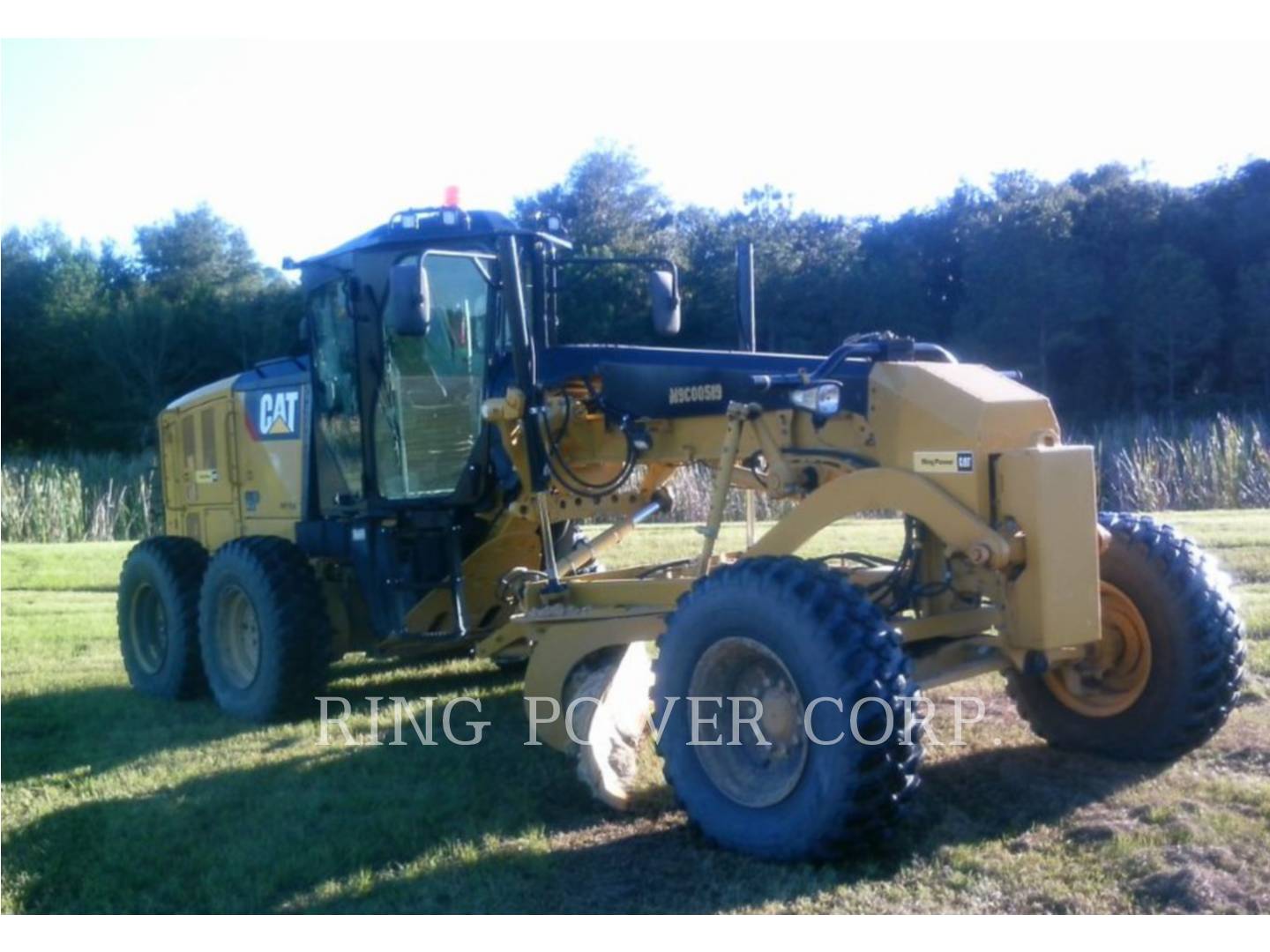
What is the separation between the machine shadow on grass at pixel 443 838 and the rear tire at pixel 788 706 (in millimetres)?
167

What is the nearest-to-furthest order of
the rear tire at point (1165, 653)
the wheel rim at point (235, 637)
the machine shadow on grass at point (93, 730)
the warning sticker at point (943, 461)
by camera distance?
the warning sticker at point (943, 461) → the rear tire at point (1165, 653) → the machine shadow on grass at point (93, 730) → the wheel rim at point (235, 637)

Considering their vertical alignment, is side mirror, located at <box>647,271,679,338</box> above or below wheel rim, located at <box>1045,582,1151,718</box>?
above

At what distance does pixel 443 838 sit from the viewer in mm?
5840

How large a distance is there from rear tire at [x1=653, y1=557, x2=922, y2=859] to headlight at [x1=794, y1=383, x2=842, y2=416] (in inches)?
28.1

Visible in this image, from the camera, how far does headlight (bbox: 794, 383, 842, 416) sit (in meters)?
5.96

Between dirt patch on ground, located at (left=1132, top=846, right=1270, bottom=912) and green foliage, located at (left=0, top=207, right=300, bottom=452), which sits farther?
green foliage, located at (left=0, top=207, right=300, bottom=452)

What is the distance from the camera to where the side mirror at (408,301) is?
690cm

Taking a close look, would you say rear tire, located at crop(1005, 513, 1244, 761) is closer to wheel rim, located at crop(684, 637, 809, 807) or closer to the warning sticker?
the warning sticker

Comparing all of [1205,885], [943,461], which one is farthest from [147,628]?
[1205,885]

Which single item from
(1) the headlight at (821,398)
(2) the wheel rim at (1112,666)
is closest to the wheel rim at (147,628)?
(1) the headlight at (821,398)

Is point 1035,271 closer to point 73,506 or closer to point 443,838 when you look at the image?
point 73,506

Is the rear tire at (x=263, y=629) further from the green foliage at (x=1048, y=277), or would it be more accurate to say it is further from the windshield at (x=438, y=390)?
the green foliage at (x=1048, y=277)

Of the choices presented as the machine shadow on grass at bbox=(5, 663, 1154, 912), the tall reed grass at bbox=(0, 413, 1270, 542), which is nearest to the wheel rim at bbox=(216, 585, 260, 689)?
the machine shadow on grass at bbox=(5, 663, 1154, 912)

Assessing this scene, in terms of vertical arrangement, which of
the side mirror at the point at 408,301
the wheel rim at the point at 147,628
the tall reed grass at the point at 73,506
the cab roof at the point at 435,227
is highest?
the cab roof at the point at 435,227
